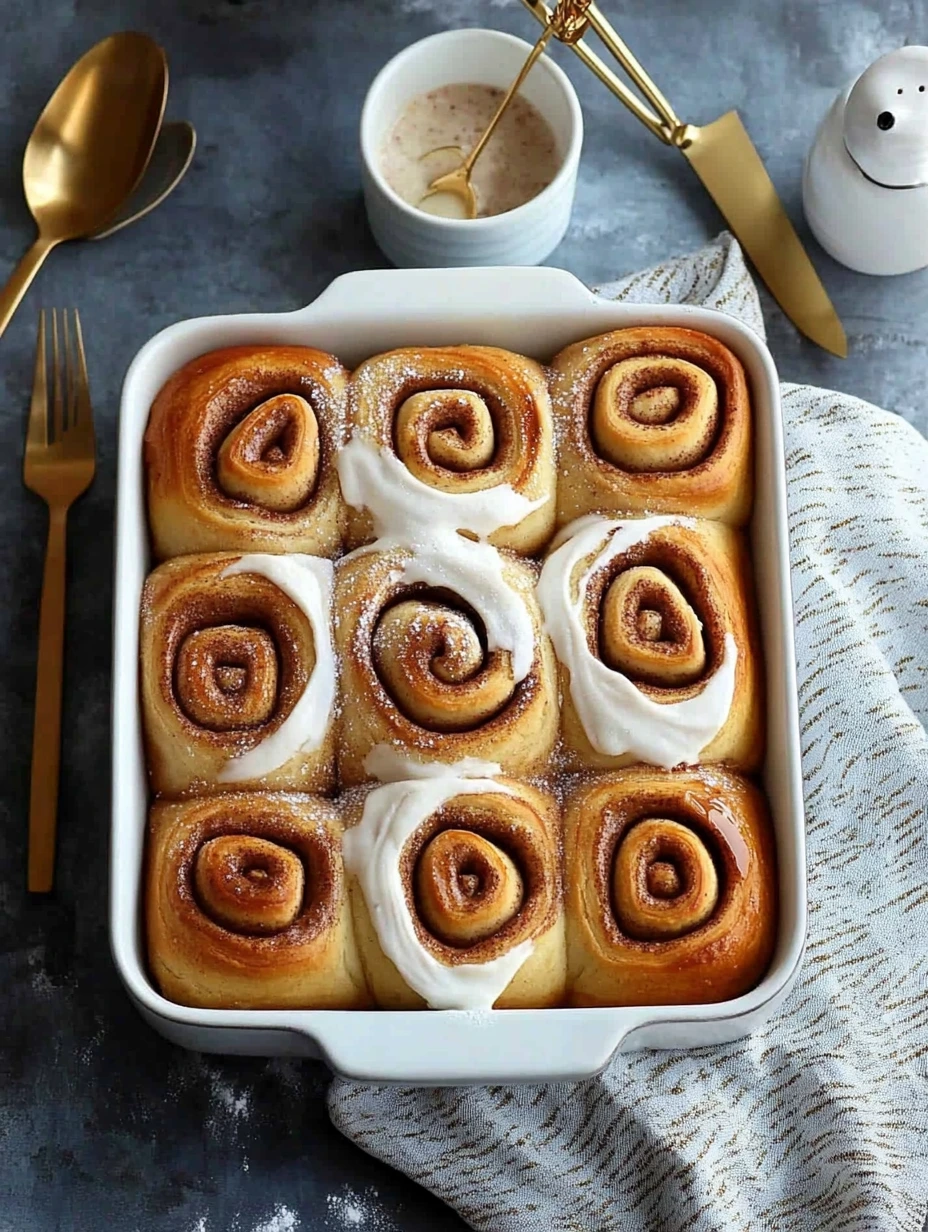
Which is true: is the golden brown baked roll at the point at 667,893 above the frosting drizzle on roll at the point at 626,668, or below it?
below

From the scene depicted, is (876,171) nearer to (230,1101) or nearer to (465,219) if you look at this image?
(465,219)

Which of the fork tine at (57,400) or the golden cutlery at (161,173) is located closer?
the fork tine at (57,400)

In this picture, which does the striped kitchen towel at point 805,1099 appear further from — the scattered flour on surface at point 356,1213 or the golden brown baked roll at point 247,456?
the golden brown baked roll at point 247,456

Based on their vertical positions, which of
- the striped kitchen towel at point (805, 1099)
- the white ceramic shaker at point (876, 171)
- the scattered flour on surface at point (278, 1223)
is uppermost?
the white ceramic shaker at point (876, 171)

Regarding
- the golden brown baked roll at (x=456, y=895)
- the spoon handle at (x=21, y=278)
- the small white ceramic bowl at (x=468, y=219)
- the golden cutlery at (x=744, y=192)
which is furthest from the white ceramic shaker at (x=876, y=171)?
the spoon handle at (x=21, y=278)

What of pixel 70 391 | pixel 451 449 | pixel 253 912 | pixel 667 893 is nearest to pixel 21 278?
pixel 70 391

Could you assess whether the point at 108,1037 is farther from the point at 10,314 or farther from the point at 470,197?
the point at 470,197

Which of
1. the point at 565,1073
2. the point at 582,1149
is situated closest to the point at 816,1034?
the point at 582,1149

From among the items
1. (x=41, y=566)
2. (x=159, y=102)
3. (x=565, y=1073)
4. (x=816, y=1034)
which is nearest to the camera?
(x=565, y=1073)
